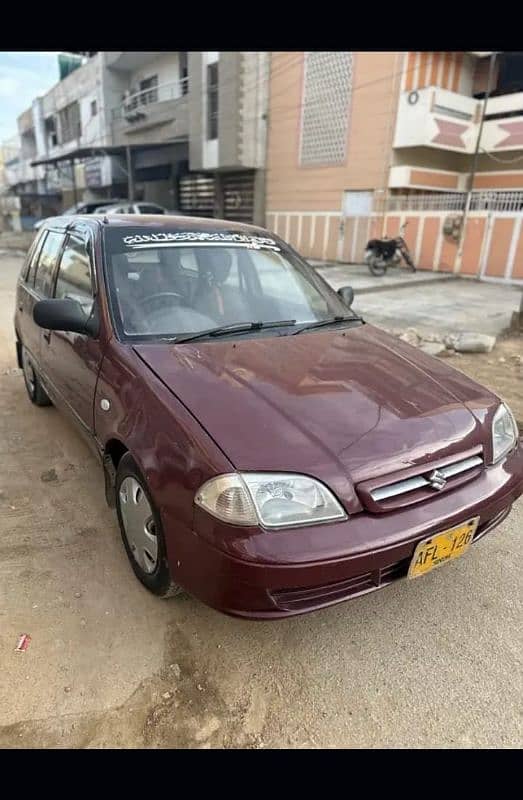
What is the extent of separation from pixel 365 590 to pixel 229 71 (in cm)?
2196

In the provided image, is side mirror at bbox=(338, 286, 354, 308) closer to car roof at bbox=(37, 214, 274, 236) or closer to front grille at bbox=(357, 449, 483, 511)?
car roof at bbox=(37, 214, 274, 236)

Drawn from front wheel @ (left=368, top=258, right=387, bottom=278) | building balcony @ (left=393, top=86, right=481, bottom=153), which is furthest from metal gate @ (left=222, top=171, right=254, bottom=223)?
front wheel @ (left=368, top=258, right=387, bottom=278)

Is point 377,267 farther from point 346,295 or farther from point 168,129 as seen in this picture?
point 168,129

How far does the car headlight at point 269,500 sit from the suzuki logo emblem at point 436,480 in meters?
0.40

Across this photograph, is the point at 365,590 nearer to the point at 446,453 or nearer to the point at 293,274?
the point at 446,453

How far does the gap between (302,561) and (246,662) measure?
2.21ft

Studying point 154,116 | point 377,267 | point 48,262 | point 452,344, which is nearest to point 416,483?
point 48,262

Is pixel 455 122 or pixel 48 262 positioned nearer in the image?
pixel 48 262

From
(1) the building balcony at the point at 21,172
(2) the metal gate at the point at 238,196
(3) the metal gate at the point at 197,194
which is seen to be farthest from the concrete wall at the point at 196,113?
(1) the building balcony at the point at 21,172

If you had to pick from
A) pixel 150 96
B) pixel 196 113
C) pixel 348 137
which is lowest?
pixel 348 137

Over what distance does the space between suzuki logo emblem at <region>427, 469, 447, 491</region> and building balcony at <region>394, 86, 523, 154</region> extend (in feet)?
50.8

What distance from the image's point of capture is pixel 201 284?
290 cm

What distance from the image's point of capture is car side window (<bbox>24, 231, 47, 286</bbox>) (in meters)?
4.09

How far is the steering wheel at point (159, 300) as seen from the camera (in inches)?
106
